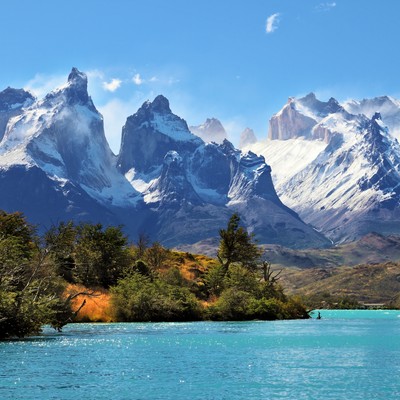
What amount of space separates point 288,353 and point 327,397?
26901 mm

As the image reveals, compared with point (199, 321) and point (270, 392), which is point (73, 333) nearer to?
point (199, 321)

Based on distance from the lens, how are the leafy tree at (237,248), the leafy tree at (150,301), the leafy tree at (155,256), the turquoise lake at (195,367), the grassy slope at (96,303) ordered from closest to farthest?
the turquoise lake at (195,367), the grassy slope at (96,303), the leafy tree at (150,301), the leafy tree at (237,248), the leafy tree at (155,256)

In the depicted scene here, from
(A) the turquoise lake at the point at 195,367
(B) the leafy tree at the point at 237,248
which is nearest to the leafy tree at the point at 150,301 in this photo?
(A) the turquoise lake at the point at 195,367

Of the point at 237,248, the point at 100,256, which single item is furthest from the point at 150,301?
the point at 237,248

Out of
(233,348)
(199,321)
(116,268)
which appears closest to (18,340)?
(233,348)

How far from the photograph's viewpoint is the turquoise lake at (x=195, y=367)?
44.8 meters

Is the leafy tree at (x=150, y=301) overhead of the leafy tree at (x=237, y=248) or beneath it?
beneath

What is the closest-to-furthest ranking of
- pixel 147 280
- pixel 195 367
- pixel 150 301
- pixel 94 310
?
pixel 195 367 < pixel 150 301 < pixel 94 310 < pixel 147 280

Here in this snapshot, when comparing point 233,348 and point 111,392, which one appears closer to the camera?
point 111,392

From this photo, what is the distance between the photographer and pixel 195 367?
57125mm

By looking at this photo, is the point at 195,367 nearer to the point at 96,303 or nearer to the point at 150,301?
the point at 150,301

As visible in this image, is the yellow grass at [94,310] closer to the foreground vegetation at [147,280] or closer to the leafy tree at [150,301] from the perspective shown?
the foreground vegetation at [147,280]

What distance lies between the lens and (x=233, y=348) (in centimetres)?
7319

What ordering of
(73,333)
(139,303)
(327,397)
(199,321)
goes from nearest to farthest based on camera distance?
(327,397) < (73,333) < (139,303) < (199,321)
